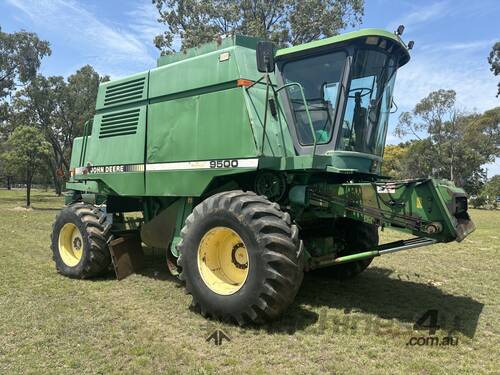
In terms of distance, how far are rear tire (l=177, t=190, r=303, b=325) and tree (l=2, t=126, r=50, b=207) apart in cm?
2110

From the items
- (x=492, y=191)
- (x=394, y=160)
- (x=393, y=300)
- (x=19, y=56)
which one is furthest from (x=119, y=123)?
(x=394, y=160)

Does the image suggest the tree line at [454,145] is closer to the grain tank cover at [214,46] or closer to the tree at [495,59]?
the tree at [495,59]

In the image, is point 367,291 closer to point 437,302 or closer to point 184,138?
point 437,302

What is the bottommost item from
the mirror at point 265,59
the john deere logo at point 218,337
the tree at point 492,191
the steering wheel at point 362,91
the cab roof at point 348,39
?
the john deere logo at point 218,337

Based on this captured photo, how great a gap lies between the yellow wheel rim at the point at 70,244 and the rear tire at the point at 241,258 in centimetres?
309

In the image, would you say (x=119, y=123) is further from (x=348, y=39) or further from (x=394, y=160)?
(x=394, y=160)

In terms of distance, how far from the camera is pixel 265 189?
605 centimetres

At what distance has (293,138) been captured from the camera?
19.1ft

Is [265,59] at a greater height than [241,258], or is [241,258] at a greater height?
[265,59]

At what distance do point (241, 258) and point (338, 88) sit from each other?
237 centimetres

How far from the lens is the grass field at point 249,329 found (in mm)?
4160

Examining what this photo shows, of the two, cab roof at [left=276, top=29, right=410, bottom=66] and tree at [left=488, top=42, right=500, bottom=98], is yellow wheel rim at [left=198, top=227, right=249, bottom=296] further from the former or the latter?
tree at [left=488, top=42, right=500, bottom=98]

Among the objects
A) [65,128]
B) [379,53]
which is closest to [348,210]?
[379,53]

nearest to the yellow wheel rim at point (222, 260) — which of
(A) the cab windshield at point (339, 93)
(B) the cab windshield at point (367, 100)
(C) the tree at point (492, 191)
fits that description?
(A) the cab windshield at point (339, 93)
